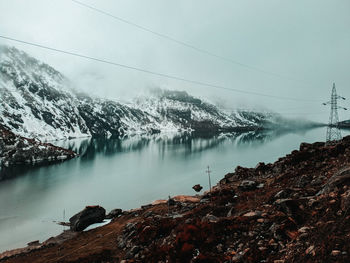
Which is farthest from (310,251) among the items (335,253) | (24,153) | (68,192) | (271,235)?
(24,153)

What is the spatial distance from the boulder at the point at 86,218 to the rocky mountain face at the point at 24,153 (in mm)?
98963

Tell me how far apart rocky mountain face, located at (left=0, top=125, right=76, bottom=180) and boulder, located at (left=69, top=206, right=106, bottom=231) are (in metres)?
99.0

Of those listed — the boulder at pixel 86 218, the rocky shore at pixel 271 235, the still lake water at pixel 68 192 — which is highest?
the rocky shore at pixel 271 235

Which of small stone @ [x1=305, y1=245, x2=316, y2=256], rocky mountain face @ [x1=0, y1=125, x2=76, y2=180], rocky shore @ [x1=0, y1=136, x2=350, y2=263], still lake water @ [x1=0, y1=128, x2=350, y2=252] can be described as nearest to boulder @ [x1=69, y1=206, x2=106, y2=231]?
still lake water @ [x1=0, y1=128, x2=350, y2=252]

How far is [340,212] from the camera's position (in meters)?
8.40

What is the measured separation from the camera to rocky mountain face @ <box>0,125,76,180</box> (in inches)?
4614

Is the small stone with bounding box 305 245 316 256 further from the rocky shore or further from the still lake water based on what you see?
the still lake water

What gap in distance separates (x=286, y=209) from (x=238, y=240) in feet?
9.68

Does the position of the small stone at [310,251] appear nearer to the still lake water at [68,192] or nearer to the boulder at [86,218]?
the boulder at [86,218]

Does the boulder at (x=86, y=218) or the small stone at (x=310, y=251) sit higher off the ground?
the small stone at (x=310, y=251)

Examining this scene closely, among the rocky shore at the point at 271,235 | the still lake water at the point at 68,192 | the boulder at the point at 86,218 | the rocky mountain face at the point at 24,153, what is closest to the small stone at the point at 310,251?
the rocky shore at the point at 271,235

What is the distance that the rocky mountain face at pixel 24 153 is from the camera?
117 meters

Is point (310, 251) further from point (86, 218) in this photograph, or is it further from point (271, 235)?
point (86, 218)

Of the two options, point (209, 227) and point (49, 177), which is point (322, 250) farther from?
point (49, 177)
